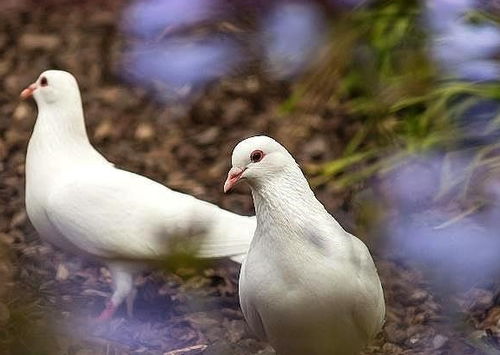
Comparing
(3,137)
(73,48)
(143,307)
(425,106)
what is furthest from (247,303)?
(73,48)

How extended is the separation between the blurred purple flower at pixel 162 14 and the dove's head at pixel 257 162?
133mm

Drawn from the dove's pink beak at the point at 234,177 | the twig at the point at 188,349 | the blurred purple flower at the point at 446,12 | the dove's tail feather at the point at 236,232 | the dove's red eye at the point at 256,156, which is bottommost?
the twig at the point at 188,349

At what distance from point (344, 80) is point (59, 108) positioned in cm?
35

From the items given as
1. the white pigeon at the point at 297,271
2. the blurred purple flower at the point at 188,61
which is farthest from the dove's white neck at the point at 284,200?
the blurred purple flower at the point at 188,61

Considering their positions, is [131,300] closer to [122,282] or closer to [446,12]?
[122,282]

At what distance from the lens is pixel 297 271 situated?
88 cm

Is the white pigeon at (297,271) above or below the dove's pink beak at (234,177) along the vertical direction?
below

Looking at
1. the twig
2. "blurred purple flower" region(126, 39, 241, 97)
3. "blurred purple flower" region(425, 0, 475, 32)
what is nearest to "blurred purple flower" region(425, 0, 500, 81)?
"blurred purple flower" region(425, 0, 475, 32)

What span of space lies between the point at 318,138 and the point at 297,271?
1.69 feet

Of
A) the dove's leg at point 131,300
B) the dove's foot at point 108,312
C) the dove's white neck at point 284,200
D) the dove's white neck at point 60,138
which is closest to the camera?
the dove's foot at point 108,312

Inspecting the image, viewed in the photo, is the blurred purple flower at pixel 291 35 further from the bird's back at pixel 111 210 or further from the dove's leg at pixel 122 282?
the dove's leg at pixel 122 282

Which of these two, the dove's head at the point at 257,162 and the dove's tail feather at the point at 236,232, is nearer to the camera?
the dove's head at the point at 257,162

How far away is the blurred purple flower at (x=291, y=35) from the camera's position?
88 centimetres

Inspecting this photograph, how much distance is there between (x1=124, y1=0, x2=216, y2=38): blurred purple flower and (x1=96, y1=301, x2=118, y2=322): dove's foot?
0.28m
